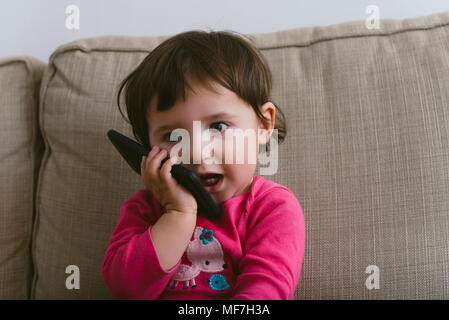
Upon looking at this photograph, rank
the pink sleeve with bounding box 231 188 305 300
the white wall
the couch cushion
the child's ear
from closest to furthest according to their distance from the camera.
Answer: the pink sleeve with bounding box 231 188 305 300
the child's ear
the couch cushion
the white wall

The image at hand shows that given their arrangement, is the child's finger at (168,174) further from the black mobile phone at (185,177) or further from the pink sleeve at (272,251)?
the pink sleeve at (272,251)

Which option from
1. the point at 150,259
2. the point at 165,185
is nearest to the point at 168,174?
the point at 165,185

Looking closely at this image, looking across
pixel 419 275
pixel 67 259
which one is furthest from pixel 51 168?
pixel 419 275

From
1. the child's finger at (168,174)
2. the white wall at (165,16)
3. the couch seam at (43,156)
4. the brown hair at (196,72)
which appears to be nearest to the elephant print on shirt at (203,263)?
the child's finger at (168,174)

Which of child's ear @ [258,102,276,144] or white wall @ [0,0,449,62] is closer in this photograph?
child's ear @ [258,102,276,144]

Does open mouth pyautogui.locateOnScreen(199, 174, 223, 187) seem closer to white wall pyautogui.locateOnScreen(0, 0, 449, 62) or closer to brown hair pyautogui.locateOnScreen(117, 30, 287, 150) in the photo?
brown hair pyautogui.locateOnScreen(117, 30, 287, 150)

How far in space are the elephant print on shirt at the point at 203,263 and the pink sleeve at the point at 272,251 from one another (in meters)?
0.04

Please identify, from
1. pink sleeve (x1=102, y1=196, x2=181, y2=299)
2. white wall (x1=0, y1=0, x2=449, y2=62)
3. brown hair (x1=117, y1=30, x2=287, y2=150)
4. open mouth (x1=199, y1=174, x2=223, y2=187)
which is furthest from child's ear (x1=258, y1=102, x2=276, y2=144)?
white wall (x1=0, y1=0, x2=449, y2=62)

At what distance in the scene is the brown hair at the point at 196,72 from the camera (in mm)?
716

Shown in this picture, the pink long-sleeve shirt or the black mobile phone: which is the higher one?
the black mobile phone

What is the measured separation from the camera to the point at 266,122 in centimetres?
81

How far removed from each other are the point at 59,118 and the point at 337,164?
2.17 ft

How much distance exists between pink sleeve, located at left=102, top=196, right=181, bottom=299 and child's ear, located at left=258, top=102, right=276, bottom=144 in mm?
271

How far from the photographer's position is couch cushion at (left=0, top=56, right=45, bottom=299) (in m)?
1.03
